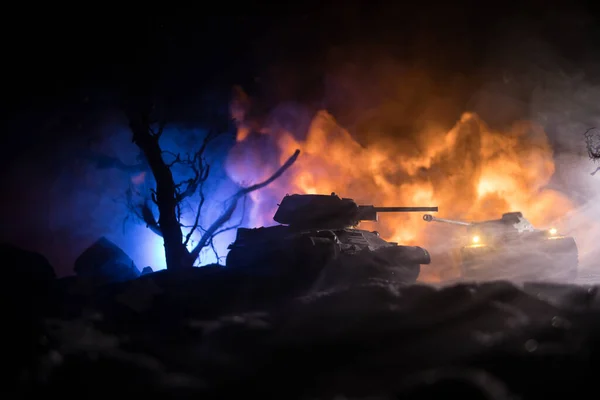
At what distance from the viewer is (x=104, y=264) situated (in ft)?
49.8

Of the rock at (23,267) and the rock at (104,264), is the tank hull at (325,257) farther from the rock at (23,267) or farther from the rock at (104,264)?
the rock at (23,267)

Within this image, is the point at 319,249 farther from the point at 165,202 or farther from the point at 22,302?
the point at 165,202

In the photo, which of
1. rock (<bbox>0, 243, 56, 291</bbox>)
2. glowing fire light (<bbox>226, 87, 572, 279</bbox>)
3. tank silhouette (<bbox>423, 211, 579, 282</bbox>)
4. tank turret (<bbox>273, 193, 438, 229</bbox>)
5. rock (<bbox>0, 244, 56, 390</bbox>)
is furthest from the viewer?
glowing fire light (<bbox>226, 87, 572, 279</bbox>)

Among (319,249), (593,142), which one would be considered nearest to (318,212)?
(319,249)

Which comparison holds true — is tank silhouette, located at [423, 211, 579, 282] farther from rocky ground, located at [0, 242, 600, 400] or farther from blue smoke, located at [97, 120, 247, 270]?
blue smoke, located at [97, 120, 247, 270]

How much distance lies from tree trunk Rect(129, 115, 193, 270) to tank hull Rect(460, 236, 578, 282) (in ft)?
27.0

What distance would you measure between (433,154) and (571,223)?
7125 millimetres

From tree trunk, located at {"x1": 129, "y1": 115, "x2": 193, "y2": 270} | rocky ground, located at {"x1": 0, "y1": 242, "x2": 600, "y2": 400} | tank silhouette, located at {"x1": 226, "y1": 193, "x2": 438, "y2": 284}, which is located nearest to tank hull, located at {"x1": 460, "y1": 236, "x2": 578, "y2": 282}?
tank silhouette, located at {"x1": 226, "y1": 193, "x2": 438, "y2": 284}

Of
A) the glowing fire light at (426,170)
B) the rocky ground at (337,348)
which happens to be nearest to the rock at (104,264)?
the rocky ground at (337,348)

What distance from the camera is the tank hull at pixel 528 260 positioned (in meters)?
14.2

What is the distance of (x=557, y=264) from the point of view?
46.8ft

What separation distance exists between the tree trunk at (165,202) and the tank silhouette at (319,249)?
10.6 feet

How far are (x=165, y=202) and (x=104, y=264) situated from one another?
246cm

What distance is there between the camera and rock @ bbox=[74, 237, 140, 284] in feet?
49.3
